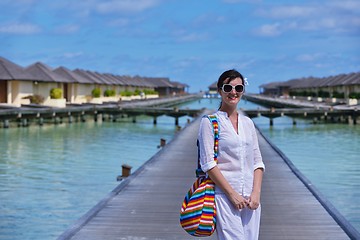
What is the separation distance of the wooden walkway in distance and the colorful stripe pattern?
3.25 metres

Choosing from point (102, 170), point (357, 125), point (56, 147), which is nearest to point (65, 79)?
point (357, 125)

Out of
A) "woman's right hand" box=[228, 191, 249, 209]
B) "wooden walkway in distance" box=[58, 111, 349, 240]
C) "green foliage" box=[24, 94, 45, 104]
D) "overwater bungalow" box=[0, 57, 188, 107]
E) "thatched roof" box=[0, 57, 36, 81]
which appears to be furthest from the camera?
"green foliage" box=[24, 94, 45, 104]

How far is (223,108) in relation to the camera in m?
4.21

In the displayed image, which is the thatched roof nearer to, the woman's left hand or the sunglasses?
the sunglasses

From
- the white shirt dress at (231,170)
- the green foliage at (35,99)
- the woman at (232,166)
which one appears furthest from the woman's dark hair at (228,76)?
the green foliage at (35,99)

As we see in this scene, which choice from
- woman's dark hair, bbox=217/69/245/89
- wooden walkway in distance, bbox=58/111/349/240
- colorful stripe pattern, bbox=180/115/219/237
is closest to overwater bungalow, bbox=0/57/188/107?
wooden walkway in distance, bbox=58/111/349/240

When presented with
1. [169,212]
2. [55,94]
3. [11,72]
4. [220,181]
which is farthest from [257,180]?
[55,94]

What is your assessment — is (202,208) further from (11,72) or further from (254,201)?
(11,72)

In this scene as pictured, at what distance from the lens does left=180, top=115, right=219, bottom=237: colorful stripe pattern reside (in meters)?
3.98

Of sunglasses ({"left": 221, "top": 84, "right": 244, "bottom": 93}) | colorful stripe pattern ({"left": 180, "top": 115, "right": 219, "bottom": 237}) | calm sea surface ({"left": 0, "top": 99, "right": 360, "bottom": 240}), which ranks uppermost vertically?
sunglasses ({"left": 221, "top": 84, "right": 244, "bottom": 93})

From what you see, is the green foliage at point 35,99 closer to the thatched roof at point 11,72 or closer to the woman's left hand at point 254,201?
the thatched roof at point 11,72

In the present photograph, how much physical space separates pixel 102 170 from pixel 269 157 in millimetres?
5131

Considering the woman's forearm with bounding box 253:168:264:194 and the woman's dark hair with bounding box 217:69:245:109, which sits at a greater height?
the woman's dark hair with bounding box 217:69:245:109

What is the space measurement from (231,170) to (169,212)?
195 inches
